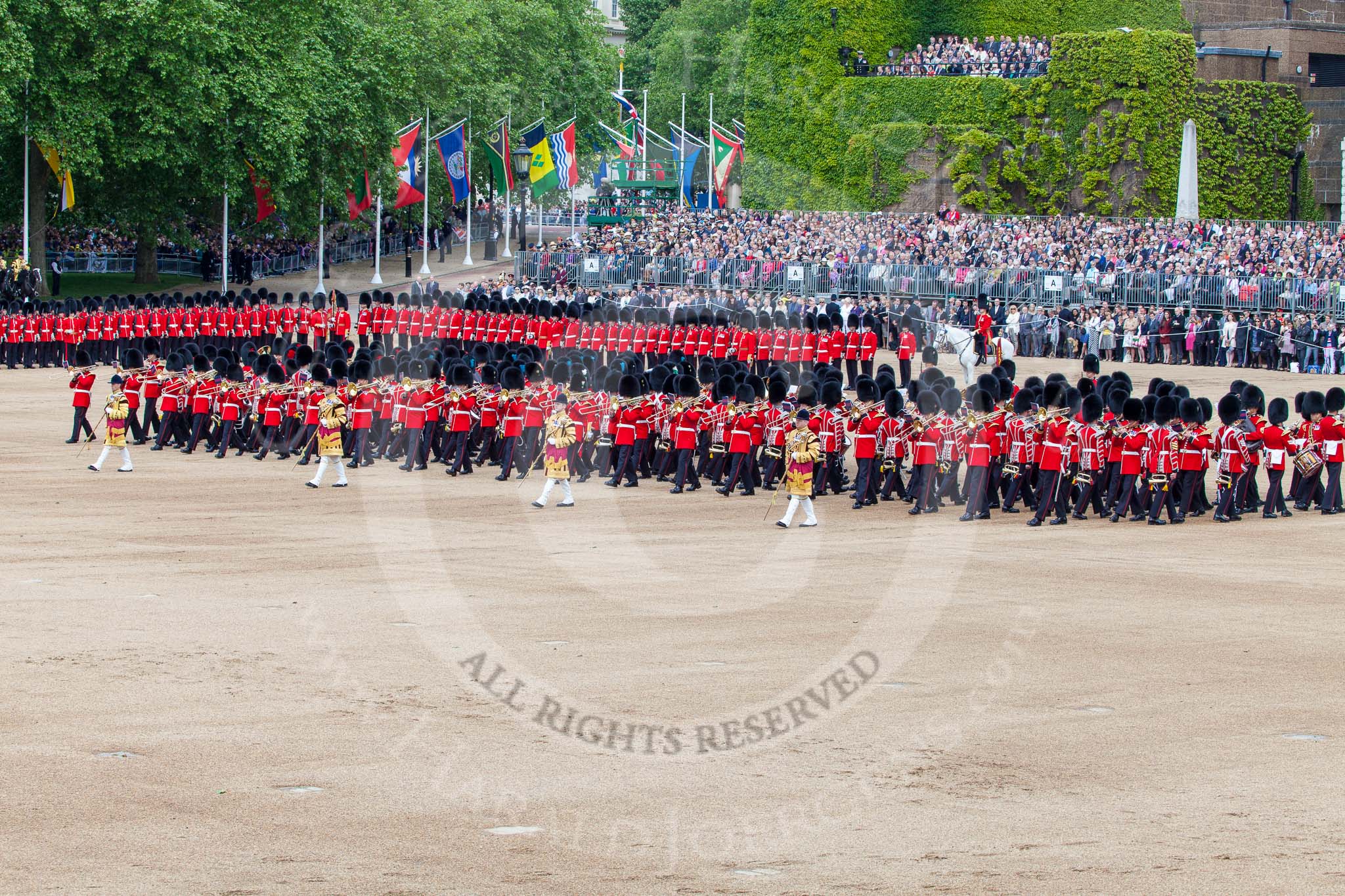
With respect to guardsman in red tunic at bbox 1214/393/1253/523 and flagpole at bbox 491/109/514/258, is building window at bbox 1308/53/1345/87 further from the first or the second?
guardsman in red tunic at bbox 1214/393/1253/523

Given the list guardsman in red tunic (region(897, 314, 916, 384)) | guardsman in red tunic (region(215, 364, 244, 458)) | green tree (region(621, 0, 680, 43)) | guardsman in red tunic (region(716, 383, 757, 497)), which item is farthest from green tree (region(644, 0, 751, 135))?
guardsman in red tunic (region(716, 383, 757, 497))

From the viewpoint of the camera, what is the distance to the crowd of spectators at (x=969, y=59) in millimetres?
48625

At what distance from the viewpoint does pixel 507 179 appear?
165 feet

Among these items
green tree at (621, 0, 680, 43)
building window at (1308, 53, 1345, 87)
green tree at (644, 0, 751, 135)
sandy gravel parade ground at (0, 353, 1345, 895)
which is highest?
green tree at (621, 0, 680, 43)

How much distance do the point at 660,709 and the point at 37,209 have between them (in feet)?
126

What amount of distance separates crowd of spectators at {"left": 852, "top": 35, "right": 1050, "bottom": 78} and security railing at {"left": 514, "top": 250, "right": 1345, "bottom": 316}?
11623 millimetres

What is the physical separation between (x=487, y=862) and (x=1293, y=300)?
97.6 feet

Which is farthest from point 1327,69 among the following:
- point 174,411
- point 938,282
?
point 174,411

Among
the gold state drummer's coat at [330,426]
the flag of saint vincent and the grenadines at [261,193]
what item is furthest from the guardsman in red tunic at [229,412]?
the flag of saint vincent and the grenadines at [261,193]

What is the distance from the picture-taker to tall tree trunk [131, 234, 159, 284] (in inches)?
1918

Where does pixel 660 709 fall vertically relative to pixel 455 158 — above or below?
below

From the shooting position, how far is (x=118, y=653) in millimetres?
11547

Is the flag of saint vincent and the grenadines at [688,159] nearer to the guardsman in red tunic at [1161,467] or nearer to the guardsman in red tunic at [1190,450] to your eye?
the guardsman in red tunic at [1190,450]

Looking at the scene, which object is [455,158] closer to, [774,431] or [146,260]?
[146,260]
